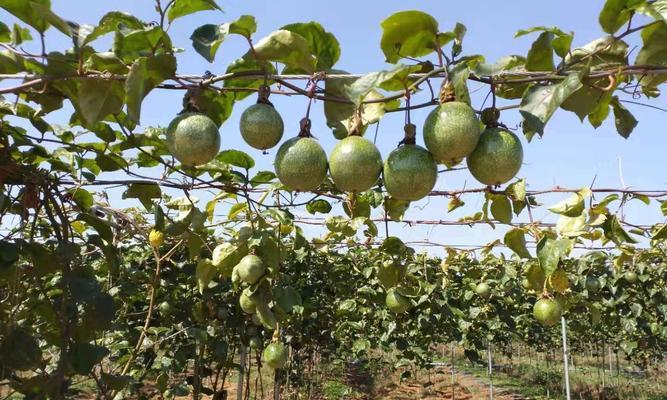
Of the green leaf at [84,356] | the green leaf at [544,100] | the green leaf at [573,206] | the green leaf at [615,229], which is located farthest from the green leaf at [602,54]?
the green leaf at [84,356]

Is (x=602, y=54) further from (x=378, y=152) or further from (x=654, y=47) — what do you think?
(x=378, y=152)

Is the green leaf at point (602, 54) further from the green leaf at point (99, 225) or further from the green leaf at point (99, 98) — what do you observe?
the green leaf at point (99, 225)

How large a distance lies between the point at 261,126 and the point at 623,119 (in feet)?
3.81

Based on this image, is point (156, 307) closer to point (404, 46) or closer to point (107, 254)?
point (107, 254)

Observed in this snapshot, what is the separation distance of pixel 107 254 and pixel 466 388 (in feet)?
35.8

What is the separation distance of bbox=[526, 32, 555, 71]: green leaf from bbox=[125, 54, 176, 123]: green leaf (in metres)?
0.90

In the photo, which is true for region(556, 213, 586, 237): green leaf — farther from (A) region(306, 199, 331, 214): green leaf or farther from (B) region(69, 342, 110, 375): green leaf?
(B) region(69, 342, 110, 375): green leaf

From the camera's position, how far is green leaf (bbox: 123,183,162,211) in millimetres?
2361

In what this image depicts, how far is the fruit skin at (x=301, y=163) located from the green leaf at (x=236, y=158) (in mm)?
784

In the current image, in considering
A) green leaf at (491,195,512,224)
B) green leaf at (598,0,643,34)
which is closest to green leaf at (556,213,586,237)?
green leaf at (491,195,512,224)

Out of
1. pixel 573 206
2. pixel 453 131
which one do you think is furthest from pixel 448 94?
pixel 573 206

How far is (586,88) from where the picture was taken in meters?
1.43

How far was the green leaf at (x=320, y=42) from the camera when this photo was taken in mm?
1429

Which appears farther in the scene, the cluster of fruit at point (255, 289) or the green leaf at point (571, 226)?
the green leaf at point (571, 226)
